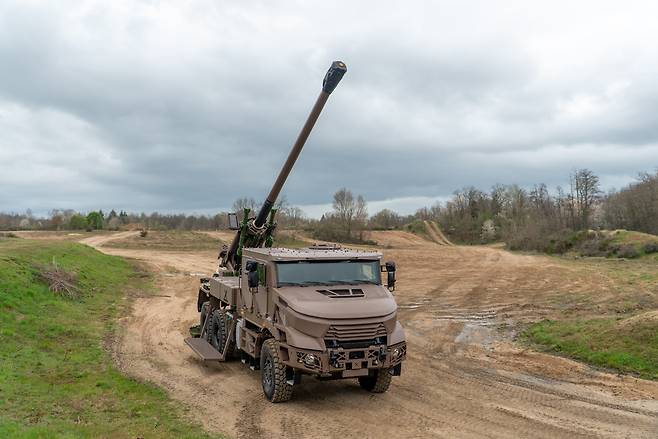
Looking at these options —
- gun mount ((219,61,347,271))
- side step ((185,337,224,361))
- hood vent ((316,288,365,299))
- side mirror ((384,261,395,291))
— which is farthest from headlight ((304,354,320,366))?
gun mount ((219,61,347,271))

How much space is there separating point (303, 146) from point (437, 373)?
586 cm

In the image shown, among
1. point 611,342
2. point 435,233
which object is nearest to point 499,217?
point 435,233

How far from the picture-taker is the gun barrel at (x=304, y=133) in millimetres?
11729

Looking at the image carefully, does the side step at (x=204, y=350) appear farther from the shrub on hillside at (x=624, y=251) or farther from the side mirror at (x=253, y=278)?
the shrub on hillside at (x=624, y=251)

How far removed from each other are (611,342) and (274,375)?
872 centimetres

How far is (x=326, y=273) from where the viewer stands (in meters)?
10.6

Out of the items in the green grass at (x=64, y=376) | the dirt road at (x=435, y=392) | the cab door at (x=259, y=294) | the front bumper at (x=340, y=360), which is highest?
the cab door at (x=259, y=294)

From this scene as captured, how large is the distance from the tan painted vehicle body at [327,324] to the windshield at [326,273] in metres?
0.08

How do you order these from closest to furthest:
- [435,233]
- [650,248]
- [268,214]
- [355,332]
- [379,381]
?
[355,332], [379,381], [268,214], [650,248], [435,233]

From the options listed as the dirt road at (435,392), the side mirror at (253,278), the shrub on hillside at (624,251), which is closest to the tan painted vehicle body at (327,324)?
the side mirror at (253,278)

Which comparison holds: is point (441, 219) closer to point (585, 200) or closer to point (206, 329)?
point (585, 200)

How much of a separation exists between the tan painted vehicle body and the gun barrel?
2957 mm

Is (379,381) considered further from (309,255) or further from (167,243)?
(167,243)

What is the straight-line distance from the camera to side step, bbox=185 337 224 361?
1233 cm
